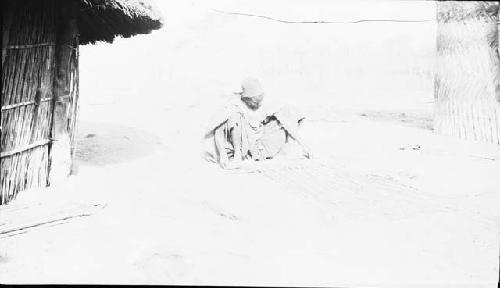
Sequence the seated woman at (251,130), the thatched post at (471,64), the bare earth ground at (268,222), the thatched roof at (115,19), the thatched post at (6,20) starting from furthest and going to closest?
the seated woman at (251,130) → the thatched post at (471,64) → the thatched roof at (115,19) → the thatched post at (6,20) → the bare earth ground at (268,222)

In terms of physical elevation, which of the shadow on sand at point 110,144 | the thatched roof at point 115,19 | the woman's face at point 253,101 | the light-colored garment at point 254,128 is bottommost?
the shadow on sand at point 110,144

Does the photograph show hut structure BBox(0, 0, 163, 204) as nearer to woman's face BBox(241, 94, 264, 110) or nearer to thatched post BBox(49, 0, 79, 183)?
thatched post BBox(49, 0, 79, 183)

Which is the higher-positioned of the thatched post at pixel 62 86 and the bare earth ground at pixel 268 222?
the thatched post at pixel 62 86

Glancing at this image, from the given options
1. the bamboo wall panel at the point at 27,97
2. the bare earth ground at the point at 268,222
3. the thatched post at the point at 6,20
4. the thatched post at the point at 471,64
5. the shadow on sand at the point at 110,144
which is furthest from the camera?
the shadow on sand at the point at 110,144

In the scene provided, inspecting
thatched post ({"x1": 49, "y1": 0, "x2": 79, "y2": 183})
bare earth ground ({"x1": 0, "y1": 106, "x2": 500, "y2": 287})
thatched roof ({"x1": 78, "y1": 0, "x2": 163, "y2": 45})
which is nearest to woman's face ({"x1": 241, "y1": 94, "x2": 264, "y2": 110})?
bare earth ground ({"x1": 0, "y1": 106, "x2": 500, "y2": 287})

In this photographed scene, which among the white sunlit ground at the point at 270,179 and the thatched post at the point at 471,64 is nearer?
→ the white sunlit ground at the point at 270,179

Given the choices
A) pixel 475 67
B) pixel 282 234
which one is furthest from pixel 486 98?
pixel 282 234

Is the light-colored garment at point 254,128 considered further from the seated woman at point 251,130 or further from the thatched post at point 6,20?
the thatched post at point 6,20

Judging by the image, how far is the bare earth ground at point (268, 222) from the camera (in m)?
2.68

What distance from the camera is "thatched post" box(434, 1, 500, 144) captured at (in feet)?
13.0

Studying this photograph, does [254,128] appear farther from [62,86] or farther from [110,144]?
[62,86]

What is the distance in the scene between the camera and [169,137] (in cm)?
503

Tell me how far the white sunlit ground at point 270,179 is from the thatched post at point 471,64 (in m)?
0.17

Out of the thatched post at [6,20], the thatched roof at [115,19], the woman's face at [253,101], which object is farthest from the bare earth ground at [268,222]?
the thatched roof at [115,19]
